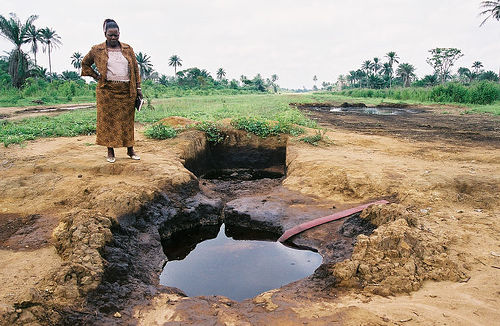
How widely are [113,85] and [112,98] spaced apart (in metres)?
0.17

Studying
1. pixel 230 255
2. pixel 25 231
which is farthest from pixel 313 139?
pixel 25 231

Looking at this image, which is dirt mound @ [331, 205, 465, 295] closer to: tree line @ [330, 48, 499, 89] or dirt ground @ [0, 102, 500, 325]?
dirt ground @ [0, 102, 500, 325]

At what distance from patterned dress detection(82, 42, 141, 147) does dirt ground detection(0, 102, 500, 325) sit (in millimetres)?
415

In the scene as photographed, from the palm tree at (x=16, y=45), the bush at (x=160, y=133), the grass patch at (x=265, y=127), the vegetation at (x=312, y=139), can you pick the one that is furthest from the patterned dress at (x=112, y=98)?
the palm tree at (x=16, y=45)

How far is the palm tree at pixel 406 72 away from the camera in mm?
47875

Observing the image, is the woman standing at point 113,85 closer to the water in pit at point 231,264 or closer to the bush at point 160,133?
the water in pit at point 231,264

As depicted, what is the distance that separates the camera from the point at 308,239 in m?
3.69

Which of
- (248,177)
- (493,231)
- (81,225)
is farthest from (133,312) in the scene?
(248,177)

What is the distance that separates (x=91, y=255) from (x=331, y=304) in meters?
1.87

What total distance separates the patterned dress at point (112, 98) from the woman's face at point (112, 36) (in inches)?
3.8

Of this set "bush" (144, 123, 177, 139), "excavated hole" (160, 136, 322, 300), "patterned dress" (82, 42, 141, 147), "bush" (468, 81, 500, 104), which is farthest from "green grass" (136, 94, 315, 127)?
"bush" (468, 81, 500, 104)

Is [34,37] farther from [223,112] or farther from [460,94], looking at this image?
[460,94]

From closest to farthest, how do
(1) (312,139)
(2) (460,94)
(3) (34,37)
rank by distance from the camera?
(1) (312,139)
(2) (460,94)
(3) (34,37)

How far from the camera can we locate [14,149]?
5555 millimetres
